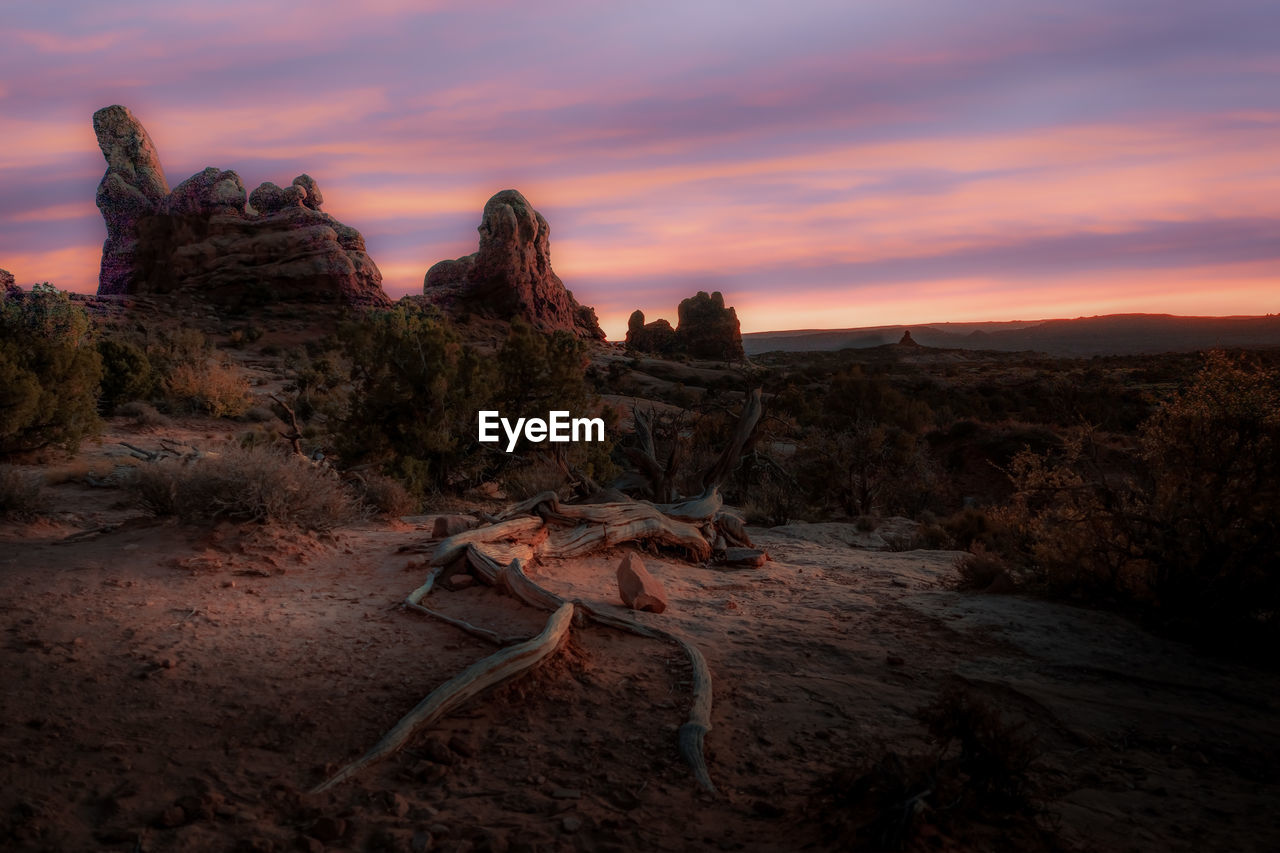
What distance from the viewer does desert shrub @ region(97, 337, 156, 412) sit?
16688 mm

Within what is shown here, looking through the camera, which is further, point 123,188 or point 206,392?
point 123,188

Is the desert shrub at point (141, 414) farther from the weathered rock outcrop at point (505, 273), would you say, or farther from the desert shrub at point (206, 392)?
the weathered rock outcrop at point (505, 273)

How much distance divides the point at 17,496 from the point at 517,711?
607 centimetres

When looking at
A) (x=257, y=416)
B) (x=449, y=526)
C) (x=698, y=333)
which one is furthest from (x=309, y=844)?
(x=698, y=333)

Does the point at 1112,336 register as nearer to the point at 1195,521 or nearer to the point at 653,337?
the point at 653,337

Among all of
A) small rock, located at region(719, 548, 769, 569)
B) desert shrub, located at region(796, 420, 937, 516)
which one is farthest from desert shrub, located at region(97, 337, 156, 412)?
desert shrub, located at region(796, 420, 937, 516)

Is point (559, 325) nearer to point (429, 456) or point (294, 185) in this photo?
point (294, 185)

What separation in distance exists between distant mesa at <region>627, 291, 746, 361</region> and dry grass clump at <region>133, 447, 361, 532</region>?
6622 cm

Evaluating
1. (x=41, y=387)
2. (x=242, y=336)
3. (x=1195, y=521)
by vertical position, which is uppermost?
(x=242, y=336)

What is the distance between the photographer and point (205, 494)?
6.48 metres

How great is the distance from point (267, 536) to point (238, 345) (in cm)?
3502

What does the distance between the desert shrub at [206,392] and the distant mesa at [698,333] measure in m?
55.4

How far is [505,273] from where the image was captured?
59.9 metres

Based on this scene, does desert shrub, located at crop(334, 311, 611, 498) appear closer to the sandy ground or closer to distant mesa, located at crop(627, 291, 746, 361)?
the sandy ground
